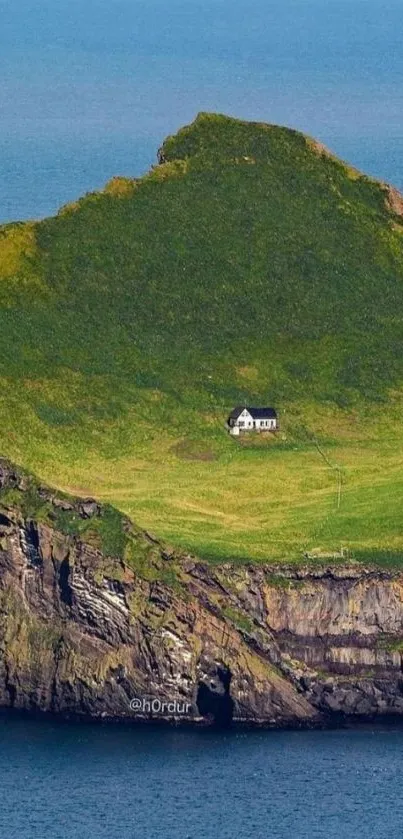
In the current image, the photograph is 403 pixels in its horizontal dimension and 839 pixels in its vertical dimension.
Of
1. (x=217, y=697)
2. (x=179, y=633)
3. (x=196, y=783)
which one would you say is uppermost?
(x=179, y=633)

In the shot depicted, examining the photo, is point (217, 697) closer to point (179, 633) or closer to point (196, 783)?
point (179, 633)

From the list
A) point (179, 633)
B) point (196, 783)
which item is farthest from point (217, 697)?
point (196, 783)

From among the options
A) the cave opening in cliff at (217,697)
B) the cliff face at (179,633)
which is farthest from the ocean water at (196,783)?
the cliff face at (179,633)

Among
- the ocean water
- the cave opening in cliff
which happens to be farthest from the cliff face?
the ocean water

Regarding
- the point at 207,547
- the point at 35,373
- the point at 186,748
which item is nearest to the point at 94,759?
the point at 186,748

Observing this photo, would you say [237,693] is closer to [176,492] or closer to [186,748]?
[186,748]

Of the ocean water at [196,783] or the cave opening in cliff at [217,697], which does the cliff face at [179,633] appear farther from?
the ocean water at [196,783]
